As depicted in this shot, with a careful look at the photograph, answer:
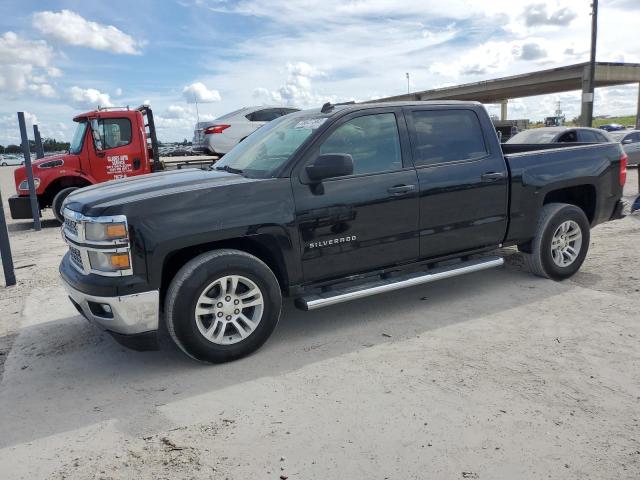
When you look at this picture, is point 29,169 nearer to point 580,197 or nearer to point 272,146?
point 272,146

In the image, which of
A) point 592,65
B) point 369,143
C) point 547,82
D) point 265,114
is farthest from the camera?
point 547,82

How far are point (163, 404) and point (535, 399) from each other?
229 cm

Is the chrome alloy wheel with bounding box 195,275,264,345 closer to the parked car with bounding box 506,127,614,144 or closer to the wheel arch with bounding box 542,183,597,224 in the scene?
the wheel arch with bounding box 542,183,597,224

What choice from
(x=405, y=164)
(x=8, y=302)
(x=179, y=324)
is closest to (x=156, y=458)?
(x=179, y=324)

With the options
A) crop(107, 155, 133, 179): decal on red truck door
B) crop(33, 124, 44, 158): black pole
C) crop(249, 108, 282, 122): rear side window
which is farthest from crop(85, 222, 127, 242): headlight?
crop(33, 124, 44, 158): black pole

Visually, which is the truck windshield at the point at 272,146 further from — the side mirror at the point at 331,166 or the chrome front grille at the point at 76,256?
the chrome front grille at the point at 76,256

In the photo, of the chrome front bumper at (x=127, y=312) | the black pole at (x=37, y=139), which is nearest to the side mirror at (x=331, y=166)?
the chrome front bumper at (x=127, y=312)

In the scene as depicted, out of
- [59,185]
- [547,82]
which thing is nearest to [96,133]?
[59,185]

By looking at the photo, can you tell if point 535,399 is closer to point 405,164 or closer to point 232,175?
point 405,164

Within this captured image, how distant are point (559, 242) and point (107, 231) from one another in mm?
4355

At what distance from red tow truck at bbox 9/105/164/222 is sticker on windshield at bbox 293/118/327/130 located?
7.62m

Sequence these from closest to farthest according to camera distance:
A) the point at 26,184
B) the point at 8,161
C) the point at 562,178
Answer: the point at 562,178 → the point at 26,184 → the point at 8,161

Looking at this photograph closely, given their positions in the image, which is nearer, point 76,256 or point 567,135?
point 76,256

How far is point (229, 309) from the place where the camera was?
12.4ft
